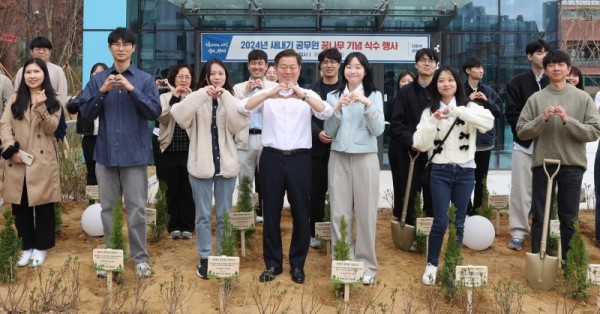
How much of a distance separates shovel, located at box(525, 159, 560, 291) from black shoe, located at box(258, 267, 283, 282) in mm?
1941

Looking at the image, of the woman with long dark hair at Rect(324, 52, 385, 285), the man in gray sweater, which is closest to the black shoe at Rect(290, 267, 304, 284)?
the woman with long dark hair at Rect(324, 52, 385, 285)

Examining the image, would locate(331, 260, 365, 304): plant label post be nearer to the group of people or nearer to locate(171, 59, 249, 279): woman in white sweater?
the group of people

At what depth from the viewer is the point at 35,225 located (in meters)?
5.39

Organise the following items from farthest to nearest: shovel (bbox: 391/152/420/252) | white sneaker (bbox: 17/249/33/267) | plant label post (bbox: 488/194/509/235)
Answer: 1. plant label post (bbox: 488/194/509/235)
2. shovel (bbox: 391/152/420/252)
3. white sneaker (bbox: 17/249/33/267)

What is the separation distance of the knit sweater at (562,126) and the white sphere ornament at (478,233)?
0.92 m

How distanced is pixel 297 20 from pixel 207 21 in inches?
61.4

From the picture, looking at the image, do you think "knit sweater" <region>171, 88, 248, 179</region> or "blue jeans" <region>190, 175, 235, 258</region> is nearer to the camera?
"knit sweater" <region>171, 88, 248, 179</region>

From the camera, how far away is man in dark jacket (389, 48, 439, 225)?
5445mm

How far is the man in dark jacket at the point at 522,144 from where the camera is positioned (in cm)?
576

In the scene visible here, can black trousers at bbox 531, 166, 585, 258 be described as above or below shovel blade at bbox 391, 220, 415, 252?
above

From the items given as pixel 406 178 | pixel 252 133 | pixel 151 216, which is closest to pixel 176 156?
pixel 151 216

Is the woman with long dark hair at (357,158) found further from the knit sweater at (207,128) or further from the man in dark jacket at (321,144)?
the knit sweater at (207,128)

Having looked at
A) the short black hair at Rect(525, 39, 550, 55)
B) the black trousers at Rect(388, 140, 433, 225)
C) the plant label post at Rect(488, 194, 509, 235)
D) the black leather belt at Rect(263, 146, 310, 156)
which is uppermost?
the short black hair at Rect(525, 39, 550, 55)

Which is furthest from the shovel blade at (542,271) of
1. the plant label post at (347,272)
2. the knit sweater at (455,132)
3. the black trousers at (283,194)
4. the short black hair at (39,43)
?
the short black hair at (39,43)
